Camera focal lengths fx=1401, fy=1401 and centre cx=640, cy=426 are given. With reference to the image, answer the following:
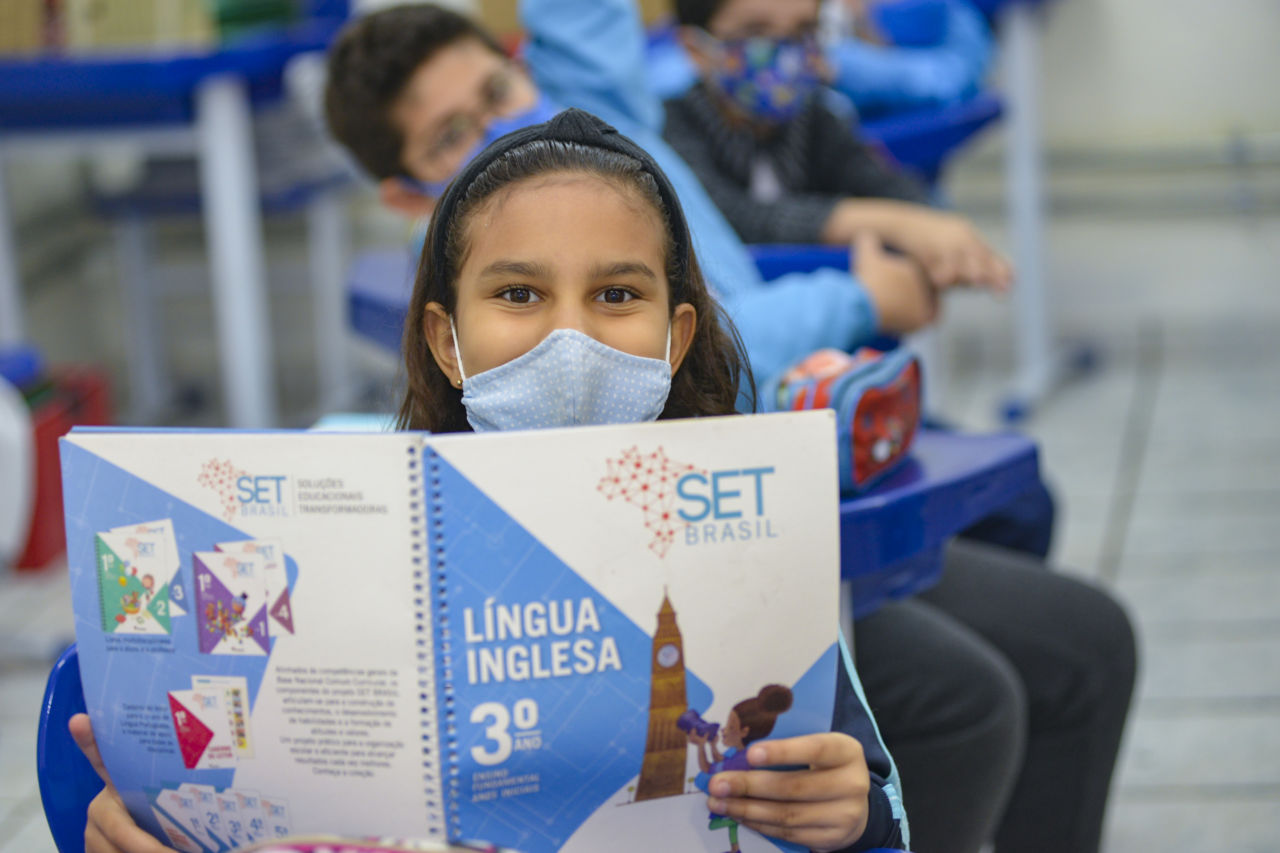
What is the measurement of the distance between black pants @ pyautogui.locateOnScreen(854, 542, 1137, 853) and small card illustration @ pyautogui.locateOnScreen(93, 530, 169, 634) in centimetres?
59

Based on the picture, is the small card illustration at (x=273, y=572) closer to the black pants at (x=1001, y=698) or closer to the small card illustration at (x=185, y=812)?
the small card illustration at (x=185, y=812)

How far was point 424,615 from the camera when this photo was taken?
69 centimetres

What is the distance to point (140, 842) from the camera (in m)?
0.74

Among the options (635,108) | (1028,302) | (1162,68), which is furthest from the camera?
(1162,68)

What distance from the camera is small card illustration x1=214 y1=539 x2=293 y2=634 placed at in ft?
2.30

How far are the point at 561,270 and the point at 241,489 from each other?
23cm

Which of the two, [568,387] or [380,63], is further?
[380,63]

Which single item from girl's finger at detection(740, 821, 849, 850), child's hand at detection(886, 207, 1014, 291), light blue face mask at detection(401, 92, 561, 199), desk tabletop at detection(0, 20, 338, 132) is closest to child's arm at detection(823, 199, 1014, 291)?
child's hand at detection(886, 207, 1014, 291)

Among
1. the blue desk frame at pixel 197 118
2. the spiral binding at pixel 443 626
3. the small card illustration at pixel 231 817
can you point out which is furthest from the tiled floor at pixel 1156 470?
the spiral binding at pixel 443 626

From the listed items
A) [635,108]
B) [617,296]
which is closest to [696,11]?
[635,108]

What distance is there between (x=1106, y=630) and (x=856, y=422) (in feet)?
1.52

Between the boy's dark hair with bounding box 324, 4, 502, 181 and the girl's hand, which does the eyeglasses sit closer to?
the boy's dark hair with bounding box 324, 4, 502, 181

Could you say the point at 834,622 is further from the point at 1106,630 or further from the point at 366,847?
the point at 1106,630

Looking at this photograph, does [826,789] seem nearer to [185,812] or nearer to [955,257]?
[185,812]
